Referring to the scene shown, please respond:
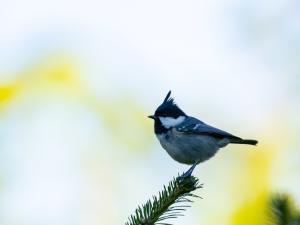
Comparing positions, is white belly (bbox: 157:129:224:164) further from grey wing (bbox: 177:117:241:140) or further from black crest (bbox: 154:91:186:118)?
black crest (bbox: 154:91:186:118)

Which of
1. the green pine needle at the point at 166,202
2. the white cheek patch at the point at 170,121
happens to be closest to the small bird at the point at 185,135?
the white cheek patch at the point at 170,121

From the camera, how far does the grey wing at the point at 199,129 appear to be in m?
6.11

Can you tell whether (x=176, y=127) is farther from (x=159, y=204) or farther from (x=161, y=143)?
(x=159, y=204)

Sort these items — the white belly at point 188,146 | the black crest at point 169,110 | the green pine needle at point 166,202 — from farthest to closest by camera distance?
the black crest at point 169,110 < the white belly at point 188,146 < the green pine needle at point 166,202

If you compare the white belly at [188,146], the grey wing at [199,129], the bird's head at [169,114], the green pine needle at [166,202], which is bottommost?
the green pine needle at [166,202]

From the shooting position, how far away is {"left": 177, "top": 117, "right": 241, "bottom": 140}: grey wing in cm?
611

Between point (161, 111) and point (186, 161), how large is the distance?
677mm

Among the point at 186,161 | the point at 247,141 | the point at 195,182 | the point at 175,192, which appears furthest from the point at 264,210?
the point at 247,141

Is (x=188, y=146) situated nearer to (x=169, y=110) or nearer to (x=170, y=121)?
(x=170, y=121)

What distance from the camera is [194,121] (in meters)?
6.23

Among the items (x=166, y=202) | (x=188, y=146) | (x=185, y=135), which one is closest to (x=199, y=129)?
(x=185, y=135)

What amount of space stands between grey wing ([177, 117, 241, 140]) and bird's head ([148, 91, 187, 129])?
0.08 m

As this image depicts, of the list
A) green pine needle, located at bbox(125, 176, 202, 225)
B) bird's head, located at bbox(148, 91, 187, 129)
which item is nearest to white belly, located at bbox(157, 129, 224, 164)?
bird's head, located at bbox(148, 91, 187, 129)

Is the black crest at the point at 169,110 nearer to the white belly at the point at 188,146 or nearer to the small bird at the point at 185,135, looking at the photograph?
the small bird at the point at 185,135
